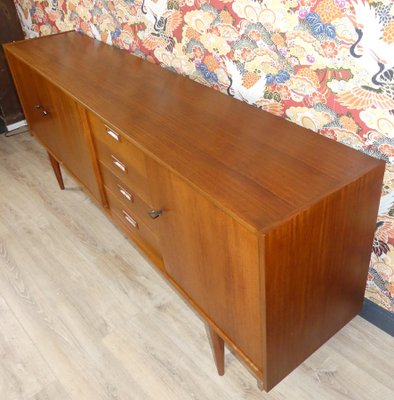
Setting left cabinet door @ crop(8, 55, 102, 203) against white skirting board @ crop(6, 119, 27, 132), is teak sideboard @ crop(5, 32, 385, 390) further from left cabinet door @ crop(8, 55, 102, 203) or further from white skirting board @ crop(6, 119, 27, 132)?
white skirting board @ crop(6, 119, 27, 132)

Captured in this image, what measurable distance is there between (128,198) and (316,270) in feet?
2.37

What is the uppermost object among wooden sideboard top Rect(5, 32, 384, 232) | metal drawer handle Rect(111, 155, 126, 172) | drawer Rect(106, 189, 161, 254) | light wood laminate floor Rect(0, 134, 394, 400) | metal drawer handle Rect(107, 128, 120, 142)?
wooden sideboard top Rect(5, 32, 384, 232)

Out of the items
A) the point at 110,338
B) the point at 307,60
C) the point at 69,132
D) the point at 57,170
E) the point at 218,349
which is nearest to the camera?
the point at 307,60

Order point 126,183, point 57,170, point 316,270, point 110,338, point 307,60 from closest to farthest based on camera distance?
point 316,270 → point 307,60 → point 126,183 → point 110,338 → point 57,170

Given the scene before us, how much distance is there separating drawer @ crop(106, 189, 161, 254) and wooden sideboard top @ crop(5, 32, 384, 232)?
372 mm

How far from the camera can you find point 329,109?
1245 mm

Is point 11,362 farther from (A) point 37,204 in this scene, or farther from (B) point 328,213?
(B) point 328,213

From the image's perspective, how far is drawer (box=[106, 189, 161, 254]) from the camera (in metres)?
1.54

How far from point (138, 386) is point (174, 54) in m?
1.19

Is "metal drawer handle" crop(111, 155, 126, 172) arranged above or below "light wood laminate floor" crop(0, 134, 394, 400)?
above

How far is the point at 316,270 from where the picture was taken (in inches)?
43.7

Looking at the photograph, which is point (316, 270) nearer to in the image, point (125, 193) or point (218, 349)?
point (218, 349)

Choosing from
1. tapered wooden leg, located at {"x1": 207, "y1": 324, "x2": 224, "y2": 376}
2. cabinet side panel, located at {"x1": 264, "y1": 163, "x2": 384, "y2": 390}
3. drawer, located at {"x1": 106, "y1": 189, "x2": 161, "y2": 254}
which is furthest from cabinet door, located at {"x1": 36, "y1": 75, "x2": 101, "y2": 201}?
cabinet side panel, located at {"x1": 264, "y1": 163, "x2": 384, "y2": 390}

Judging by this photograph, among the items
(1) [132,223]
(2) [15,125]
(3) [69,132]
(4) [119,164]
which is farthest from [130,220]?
(2) [15,125]
